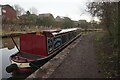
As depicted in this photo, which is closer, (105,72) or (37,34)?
(105,72)

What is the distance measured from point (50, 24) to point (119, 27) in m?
51.0

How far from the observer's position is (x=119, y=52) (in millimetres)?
11055

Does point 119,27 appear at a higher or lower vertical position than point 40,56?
higher

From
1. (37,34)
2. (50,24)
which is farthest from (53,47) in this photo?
(50,24)

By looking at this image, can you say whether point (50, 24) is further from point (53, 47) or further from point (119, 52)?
point (119, 52)

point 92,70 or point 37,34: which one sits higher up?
point 37,34

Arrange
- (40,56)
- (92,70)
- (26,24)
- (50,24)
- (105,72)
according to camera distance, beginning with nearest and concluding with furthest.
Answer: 1. (105,72)
2. (92,70)
3. (40,56)
4. (26,24)
5. (50,24)

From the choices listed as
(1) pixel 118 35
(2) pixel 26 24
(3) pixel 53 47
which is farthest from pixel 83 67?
(2) pixel 26 24

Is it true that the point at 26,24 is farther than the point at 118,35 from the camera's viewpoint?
Yes

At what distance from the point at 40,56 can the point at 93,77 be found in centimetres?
587

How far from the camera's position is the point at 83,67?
1035cm

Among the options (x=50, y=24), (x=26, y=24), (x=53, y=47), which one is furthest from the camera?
(x=50, y=24)

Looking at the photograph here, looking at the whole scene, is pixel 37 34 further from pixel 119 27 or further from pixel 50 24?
pixel 50 24

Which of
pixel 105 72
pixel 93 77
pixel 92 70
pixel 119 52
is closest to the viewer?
pixel 93 77
